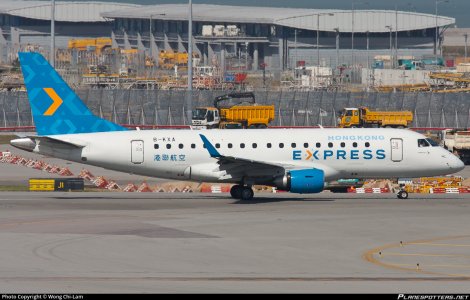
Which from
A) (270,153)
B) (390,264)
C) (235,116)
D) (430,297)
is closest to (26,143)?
(270,153)

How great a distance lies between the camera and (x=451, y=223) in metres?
46.4

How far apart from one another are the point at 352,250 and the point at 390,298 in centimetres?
1075

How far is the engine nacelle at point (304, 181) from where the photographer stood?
177 ft

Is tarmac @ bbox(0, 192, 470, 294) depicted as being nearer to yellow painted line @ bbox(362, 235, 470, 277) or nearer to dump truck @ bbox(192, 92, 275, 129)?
yellow painted line @ bbox(362, 235, 470, 277)

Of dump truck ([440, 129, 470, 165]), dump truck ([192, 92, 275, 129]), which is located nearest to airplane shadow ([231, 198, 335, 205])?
dump truck ([440, 129, 470, 165])

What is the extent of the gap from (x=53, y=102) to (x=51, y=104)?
0.57 ft

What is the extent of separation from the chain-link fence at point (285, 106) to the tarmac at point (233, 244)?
61700 mm

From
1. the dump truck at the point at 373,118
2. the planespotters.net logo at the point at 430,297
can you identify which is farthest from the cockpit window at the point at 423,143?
the dump truck at the point at 373,118

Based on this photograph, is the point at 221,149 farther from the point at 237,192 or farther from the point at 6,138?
the point at 6,138

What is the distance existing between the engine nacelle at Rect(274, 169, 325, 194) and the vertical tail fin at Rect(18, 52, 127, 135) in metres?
10.7

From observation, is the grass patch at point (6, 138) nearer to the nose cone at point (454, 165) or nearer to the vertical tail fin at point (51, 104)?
the vertical tail fin at point (51, 104)

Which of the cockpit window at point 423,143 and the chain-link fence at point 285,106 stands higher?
the chain-link fence at point 285,106

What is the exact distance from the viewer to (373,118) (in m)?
117

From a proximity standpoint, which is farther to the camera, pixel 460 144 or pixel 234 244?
pixel 460 144
